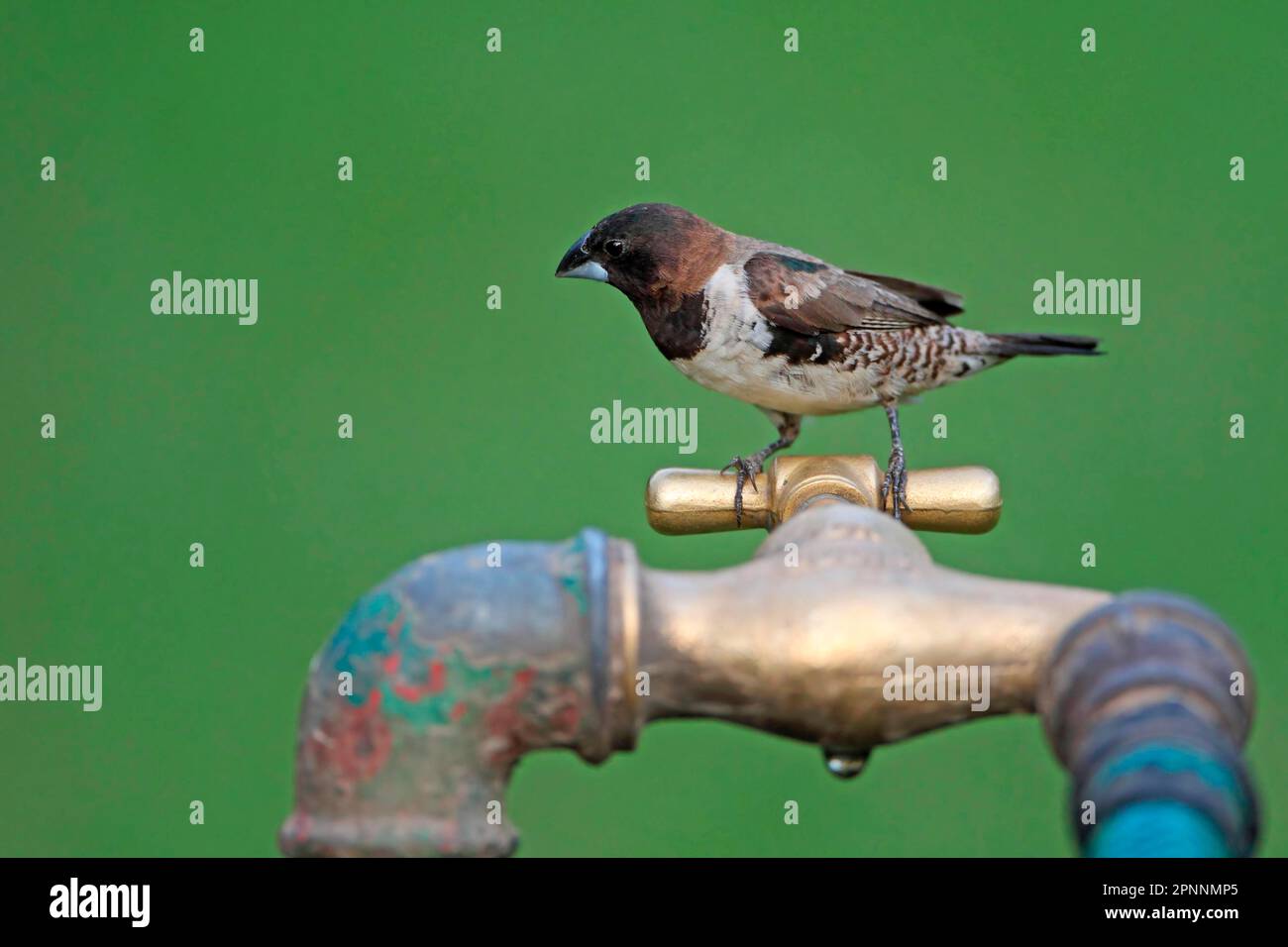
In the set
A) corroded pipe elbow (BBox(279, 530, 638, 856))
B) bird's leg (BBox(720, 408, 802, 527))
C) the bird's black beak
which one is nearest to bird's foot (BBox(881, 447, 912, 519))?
bird's leg (BBox(720, 408, 802, 527))

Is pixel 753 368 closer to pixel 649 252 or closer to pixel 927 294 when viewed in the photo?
pixel 649 252

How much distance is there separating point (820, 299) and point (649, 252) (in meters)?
0.36

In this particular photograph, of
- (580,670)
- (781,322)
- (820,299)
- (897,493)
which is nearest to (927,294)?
(820,299)

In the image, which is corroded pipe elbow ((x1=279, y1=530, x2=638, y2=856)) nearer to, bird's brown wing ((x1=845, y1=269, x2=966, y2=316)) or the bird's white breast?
the bird's white breast

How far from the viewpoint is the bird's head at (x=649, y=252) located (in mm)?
2547

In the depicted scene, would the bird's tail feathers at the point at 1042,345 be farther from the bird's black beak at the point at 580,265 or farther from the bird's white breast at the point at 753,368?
the bird's black beak at the point at 580,265

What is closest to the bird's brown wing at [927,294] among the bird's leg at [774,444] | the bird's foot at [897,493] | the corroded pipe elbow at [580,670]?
the bird's leg at [774,444]

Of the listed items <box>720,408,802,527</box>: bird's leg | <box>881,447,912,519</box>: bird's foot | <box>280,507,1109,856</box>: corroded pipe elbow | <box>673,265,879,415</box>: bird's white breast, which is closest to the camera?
<box>280,507,1109,856</box>: corroded pipe elbow

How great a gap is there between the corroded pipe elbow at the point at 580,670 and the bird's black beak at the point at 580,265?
4.53ft

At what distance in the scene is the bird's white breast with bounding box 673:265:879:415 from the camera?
2.66 m

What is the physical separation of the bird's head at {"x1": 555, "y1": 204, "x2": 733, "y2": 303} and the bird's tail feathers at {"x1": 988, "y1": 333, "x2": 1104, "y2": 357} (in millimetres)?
553

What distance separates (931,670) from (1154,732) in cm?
24

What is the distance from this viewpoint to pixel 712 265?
265cm
